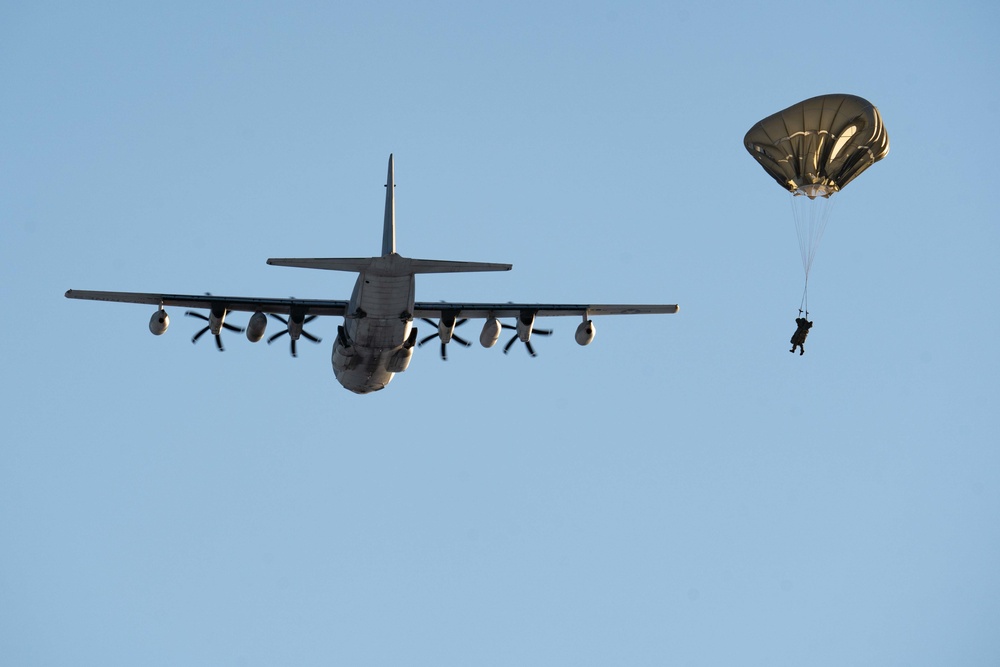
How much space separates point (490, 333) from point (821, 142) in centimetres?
1421

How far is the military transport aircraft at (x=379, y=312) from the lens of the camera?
1566 inches

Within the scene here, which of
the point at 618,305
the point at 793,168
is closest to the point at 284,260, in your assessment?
the point at 618,305

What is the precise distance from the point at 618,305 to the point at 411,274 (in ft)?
37.2

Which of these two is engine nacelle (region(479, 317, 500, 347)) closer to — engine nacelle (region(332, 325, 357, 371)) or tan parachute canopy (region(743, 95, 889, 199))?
engine nacelle (region(332, 325, 357, 371))

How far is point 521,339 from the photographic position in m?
46.6

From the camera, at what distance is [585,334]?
45.9 m

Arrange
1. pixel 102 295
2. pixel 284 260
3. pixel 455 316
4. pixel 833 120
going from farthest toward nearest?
pixel 455 316 < pixel 102 295 < pixel 833 120 < pixel 284 260

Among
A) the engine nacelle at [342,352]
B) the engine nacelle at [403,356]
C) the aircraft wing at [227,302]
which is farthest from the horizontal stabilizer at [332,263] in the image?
the aircraft wing at [227,302]

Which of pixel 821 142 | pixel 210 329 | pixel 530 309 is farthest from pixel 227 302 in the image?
pixel 821 142

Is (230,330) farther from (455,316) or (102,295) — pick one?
(455,316)

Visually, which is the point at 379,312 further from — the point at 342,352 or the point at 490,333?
A: the point at 490,333

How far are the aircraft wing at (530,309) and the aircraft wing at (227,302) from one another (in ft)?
11.9

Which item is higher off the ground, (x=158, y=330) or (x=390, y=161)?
(x=390, y=161)

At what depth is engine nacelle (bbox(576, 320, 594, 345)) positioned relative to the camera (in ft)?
150
